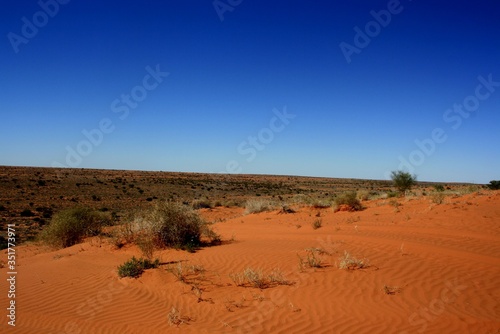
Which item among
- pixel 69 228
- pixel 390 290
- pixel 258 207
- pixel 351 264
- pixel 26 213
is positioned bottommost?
pixel 26 213

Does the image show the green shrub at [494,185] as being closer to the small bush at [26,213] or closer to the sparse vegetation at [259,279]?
the sparse vegetation at [259,279]

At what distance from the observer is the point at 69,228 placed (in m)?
13.6

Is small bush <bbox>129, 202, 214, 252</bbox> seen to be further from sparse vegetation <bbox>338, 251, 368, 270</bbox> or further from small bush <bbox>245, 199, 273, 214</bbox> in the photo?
small bush <bbox>245, 199, 273, 214</bbox>

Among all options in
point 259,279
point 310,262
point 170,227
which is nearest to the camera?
point 259,279

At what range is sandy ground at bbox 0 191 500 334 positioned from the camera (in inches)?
214

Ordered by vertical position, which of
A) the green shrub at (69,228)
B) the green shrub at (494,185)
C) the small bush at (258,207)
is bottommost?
the green shrub at (69,228)

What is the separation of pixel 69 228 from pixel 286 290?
10.6m

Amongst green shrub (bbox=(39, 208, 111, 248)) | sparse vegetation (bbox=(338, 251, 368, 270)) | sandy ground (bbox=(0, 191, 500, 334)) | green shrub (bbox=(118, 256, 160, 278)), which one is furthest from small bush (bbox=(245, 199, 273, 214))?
sparse vegetation (bbox=(338, 251, 368, 270))

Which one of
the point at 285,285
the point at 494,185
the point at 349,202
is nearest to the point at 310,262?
the point at 285,285

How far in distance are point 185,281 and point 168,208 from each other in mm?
3938

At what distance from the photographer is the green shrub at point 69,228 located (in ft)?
44.3

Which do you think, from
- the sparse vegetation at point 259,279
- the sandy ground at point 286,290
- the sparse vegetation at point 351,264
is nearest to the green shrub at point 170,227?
the sandy ground at point 286,290

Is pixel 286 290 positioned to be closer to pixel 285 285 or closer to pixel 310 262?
pixel 285 285

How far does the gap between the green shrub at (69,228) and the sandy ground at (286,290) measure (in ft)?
7.35
